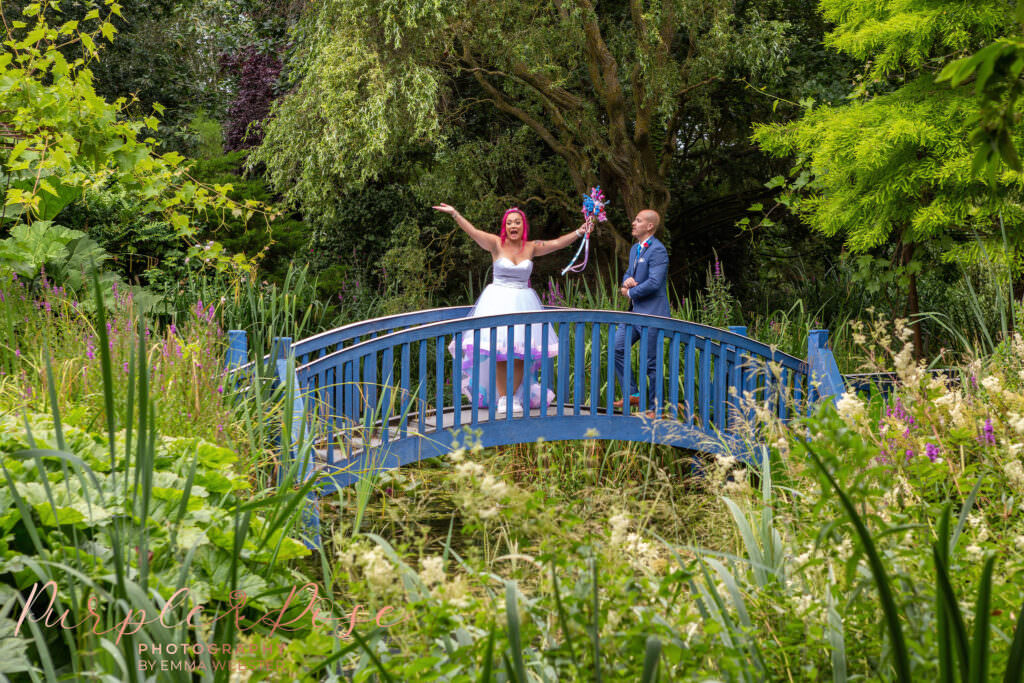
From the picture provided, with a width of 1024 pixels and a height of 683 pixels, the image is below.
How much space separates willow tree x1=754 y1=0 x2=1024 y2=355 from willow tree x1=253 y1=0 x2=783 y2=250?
266 cm

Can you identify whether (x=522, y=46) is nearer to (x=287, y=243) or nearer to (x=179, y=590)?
(x=287, y=243)

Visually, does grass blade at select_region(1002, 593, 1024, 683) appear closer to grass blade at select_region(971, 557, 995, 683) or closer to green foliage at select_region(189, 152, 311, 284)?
grass blade at select_region(971, 557, 995, 683)

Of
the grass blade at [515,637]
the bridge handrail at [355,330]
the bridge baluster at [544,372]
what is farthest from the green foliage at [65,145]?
the grass blade at [515,637]

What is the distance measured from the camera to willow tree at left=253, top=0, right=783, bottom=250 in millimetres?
8320

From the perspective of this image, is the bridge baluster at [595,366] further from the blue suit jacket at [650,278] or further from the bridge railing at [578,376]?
the blue suit jacket at [650,278]

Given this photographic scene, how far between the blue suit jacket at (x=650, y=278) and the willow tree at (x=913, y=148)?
1.21 m

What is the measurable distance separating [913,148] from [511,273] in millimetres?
2884

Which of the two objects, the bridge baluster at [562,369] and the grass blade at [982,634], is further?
the bridge baluster at [562,369]

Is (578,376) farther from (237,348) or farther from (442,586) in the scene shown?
(442,586)

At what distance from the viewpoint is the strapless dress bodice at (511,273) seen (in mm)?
6953

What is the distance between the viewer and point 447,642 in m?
1.59

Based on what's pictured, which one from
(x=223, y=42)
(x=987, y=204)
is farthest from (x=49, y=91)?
(x=223, y=42)

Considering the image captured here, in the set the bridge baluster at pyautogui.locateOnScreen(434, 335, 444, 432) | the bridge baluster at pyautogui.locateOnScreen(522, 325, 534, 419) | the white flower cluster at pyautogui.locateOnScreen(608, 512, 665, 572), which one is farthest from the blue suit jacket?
the white flower cluster at pyautogui.locateOnScreen(608, 512, 665, 572)

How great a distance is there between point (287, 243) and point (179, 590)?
7.93 metres
